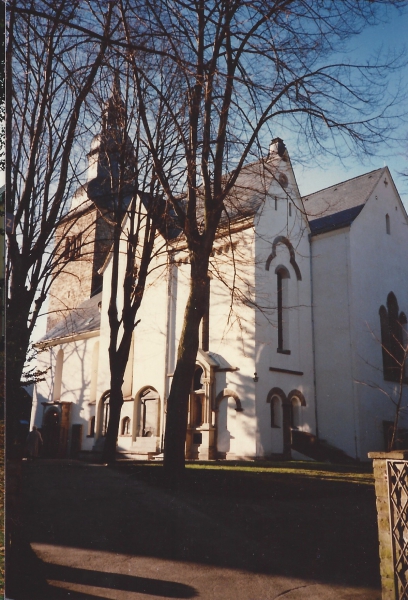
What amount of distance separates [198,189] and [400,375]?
1.41 meters

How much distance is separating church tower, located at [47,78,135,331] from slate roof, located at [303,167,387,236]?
38.0 inches

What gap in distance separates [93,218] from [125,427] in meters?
1.11

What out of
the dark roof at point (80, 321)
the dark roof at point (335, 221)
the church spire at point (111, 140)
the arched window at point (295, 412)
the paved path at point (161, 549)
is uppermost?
the church spire at point (111, 140)

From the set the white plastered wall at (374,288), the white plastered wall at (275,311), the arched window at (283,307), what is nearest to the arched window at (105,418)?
the white plastered wall at (275,311)

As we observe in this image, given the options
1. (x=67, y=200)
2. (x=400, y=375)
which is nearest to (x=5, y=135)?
(x=67, y=200)

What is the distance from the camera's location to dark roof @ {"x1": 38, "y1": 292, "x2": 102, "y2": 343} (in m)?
2.85

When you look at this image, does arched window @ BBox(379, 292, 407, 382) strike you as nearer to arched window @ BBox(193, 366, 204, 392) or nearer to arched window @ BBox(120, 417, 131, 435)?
arched window @ BBox(193, 366, 204, 392)

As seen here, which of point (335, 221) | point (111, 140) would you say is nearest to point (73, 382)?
point (111, 140)

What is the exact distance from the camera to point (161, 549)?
214 cm

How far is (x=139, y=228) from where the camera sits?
2865mm

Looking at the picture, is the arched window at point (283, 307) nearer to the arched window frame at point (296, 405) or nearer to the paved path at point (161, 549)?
the arched window frame at point (296, 405)

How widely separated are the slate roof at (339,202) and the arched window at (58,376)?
1.45m

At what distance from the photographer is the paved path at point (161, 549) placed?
1995mm

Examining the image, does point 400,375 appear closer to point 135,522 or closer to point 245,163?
point 135,522
